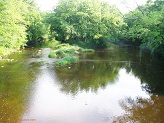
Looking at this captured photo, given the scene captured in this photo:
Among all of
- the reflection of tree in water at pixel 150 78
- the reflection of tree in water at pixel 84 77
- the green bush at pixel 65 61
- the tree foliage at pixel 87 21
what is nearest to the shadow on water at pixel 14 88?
the reflection of tree in water at pixel 84 77

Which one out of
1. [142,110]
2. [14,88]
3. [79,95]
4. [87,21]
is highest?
[87,21]

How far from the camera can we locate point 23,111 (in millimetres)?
13023

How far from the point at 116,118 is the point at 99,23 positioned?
138ft

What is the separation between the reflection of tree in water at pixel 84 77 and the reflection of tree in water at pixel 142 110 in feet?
12.6

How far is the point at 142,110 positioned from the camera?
13.4 metres

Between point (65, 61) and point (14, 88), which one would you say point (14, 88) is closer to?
point (14, 88)

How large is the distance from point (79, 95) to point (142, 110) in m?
4.94

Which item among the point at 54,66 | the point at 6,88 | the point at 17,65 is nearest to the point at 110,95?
the point at 6,88

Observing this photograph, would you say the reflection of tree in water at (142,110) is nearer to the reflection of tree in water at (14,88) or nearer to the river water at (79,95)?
the river water at (79,95)

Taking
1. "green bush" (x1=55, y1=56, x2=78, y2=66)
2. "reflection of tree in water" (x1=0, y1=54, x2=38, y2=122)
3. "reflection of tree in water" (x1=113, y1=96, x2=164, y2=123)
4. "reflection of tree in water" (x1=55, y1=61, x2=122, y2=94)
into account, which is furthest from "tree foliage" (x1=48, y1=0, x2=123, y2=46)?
"reflection of tree in water" (x1=113, y1=96, x2=164, y2=123)

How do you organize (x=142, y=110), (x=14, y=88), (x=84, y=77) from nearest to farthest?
(x=142, y=110) → (x=14, y=88) → (x=84, y=77)

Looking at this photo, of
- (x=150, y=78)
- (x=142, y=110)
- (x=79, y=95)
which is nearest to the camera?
(x=142, y=110)

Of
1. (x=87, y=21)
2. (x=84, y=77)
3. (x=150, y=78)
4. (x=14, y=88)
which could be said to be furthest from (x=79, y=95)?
(x=87, y=21)

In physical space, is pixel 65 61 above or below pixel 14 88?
above
